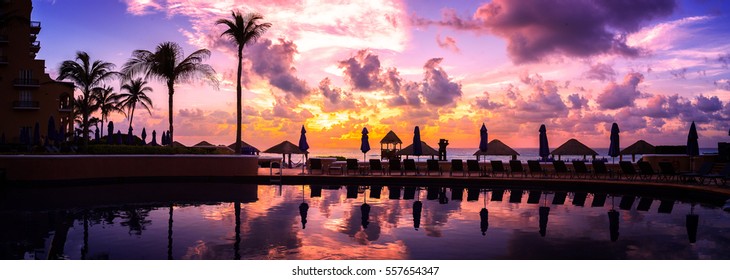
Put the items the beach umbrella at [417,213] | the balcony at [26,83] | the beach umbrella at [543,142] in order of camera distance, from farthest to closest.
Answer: the balcony at [26,83] < the beach umbrella at [543,142] < the beach umbrella at [417,213]

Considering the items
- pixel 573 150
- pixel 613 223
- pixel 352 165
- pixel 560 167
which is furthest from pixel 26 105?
pixel 613 223

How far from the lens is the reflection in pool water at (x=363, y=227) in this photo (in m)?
8.92

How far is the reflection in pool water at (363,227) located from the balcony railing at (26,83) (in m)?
26.8

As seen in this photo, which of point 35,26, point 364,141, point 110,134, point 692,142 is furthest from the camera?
point 35,26

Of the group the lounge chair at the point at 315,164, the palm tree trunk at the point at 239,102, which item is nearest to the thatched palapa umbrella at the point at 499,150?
the lounge chair at the point at 315,164

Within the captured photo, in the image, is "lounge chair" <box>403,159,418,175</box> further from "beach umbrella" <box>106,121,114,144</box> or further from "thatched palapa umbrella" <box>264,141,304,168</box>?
"beach umbrella" <box>106,121,114,144</box>

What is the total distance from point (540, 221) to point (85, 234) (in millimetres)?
8961

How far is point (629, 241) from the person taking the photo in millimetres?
9867

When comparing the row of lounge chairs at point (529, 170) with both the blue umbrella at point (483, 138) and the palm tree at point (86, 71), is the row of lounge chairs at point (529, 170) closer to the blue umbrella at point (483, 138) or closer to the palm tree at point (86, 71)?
the blue umbrella at point (483, 138)

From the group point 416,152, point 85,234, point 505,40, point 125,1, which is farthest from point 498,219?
point 416,152

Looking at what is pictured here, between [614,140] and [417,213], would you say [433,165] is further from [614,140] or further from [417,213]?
[417,213]

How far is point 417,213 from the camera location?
44.2 feet

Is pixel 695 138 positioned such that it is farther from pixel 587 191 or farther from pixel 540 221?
pixel 540 221

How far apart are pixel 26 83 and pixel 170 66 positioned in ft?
64.4
